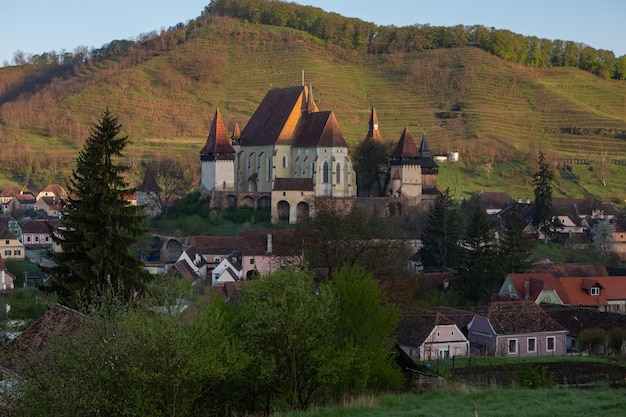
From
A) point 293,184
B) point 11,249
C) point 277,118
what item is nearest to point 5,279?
point 11,249

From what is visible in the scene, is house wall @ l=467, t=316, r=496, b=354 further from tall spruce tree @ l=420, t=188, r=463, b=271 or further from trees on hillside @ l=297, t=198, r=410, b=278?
tall spruce tree @ l=420, t=188, r=463, b=271

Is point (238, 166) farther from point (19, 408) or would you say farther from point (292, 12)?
point (292, 12)

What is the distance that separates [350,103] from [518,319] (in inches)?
3558

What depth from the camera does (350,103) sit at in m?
130

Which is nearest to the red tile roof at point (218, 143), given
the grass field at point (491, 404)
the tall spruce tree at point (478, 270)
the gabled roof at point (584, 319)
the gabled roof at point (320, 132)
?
the gabled roof at point (320, 132)

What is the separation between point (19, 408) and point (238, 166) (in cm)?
6099

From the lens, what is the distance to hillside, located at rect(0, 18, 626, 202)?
113062mm

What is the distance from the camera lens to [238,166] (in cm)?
7769

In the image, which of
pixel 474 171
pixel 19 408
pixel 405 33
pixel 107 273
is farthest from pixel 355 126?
pixel 19 408

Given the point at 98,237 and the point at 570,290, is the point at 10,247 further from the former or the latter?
the point at 98,237

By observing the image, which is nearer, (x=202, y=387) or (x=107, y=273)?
(x=202, y=387)

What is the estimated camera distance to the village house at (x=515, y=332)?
40219 millimetres

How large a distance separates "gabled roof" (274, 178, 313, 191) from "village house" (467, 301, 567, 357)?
100 feet

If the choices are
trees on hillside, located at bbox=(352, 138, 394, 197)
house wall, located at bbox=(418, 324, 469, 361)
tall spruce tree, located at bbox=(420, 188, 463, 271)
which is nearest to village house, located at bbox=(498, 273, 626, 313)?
tall spruce tree, located at bbox=(420, 188, 463, 271)
